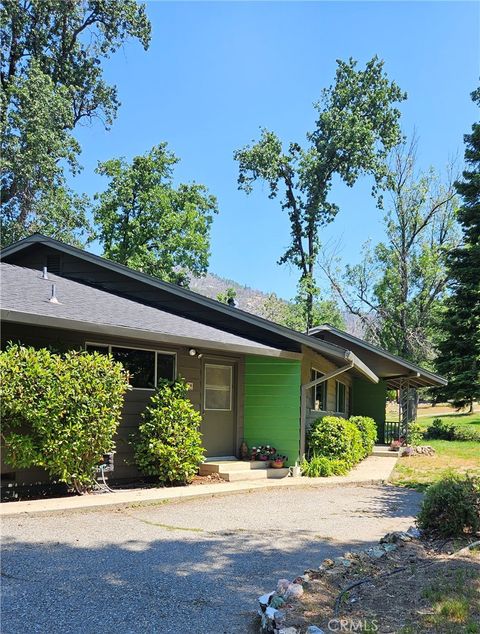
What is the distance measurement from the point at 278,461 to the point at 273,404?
1138mm

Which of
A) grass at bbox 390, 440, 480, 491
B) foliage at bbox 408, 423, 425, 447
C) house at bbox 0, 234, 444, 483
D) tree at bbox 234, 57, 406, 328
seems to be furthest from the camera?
tree at bbox 234, 57, 406, 328

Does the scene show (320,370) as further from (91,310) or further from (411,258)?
(411,258)

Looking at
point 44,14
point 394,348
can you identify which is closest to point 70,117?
point 44,14

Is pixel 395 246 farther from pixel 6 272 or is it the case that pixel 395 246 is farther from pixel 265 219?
pixel 6 272

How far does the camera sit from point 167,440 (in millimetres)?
9109

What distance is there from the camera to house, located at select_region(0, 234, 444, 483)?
334 inches

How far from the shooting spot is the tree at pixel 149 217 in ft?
92.7

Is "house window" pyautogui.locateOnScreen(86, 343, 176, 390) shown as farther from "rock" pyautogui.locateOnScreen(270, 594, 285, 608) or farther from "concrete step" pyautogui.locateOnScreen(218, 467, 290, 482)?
"rock" pyautogui.locateOnScreen(270, 594, 285, 608)

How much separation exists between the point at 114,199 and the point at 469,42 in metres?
22.4

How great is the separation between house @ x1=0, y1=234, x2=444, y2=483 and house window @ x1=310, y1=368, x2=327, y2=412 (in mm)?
52

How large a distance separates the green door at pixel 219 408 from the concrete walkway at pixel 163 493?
1.31 m

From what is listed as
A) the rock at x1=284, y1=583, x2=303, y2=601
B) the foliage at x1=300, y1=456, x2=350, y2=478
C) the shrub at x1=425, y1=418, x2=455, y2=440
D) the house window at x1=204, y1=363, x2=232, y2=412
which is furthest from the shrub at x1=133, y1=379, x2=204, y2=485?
the shrub at x1=425, y1=418, x2=455, y2=440

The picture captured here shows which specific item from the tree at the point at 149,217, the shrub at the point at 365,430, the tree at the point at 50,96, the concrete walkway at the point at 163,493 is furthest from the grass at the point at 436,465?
the tree at the point at 50,96

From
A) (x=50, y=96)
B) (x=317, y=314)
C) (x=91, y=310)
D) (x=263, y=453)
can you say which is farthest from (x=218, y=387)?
(x=317, y=314)
